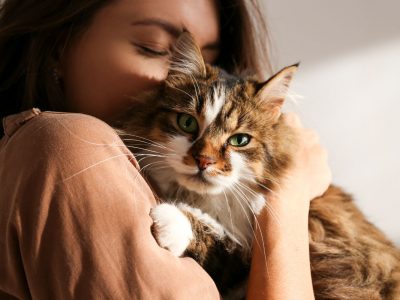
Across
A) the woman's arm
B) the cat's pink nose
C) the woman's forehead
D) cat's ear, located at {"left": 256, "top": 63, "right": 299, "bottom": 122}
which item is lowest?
the woman's arm

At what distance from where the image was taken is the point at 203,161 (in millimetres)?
1025

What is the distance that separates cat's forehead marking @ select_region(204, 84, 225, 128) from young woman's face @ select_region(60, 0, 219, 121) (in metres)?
0.21

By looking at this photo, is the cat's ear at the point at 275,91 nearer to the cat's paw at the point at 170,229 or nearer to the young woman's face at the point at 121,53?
the young woman's face at the point at 121,53

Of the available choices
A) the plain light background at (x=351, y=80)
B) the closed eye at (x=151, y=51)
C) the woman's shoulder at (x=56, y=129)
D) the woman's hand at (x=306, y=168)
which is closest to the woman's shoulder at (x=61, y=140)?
the woman's shoulder at (x=56, y=129)

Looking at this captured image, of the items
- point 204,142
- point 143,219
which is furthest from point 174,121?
point 143,219

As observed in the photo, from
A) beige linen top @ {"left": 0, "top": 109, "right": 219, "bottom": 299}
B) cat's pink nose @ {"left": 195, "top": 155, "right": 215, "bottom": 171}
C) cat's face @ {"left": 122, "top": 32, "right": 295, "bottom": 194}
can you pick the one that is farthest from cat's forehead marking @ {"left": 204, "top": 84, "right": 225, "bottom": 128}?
beige linen top @ {"left": 0, "top": 109, "right": 219, "bottom": 299}

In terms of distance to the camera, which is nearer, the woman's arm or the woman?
the woman

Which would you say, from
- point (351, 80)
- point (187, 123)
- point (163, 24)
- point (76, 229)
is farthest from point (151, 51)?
point (351, 80)

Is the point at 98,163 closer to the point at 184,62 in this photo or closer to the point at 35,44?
the point at 184,62

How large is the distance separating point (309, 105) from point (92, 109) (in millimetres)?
1323

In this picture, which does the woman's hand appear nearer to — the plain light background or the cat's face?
the cat's face

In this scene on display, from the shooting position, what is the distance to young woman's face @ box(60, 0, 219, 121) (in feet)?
4.01

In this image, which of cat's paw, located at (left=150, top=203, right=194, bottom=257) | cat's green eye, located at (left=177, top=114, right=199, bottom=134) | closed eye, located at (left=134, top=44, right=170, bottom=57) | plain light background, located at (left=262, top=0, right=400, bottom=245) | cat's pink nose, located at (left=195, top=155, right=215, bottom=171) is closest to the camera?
cat's paw, located at (left=150, top=203, right=194, bottom=257)

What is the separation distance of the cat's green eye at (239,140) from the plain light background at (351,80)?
1.07 meters
